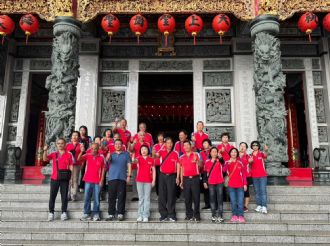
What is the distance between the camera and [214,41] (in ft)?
37.1

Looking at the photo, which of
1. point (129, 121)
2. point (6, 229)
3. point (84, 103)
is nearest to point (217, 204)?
point (6, 229)

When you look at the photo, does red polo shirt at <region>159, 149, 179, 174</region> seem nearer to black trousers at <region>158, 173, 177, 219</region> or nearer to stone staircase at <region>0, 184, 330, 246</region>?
black trousers at <region>158, 173, 177, 219</region>

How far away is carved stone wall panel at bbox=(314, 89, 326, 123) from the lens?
1080cm

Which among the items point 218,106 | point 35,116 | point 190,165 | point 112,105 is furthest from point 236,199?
point 35,116

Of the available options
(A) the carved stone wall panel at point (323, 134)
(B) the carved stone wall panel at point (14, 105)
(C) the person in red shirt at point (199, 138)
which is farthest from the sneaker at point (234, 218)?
(B) the carved stone wall panel at point (14, 105)

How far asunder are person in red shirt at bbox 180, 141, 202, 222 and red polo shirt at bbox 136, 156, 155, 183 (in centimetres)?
58

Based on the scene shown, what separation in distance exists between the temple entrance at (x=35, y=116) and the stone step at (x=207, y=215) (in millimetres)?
7190

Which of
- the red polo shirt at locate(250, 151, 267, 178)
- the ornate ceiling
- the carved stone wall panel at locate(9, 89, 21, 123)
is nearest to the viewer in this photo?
the red polo shirt at locate(250, 151, 267, 178)

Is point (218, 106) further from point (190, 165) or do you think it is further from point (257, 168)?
point (190, 165)

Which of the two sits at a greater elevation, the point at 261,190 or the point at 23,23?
the point at 23,23

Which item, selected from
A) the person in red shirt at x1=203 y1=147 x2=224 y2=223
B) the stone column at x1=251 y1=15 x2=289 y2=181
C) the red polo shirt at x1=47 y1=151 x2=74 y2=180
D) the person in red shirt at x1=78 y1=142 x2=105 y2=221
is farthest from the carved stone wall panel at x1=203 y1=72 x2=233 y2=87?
the red polo shirt at x1=47 y1=151 x2=74 y2=180

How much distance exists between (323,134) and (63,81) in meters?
8.24

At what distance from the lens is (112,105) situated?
36.1ft

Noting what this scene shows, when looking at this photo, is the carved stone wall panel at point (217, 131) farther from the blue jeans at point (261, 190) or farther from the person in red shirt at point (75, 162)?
the person in red shirt at point (75, 162)
